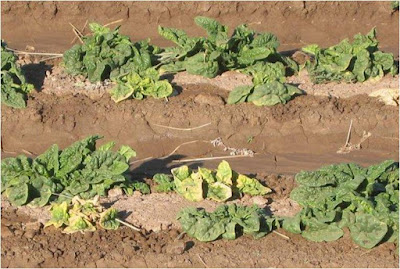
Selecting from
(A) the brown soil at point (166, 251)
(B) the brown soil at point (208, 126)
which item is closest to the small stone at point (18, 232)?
(A) the brown soil at point (166, 251)

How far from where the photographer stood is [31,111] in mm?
8617

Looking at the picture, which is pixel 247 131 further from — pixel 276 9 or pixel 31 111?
pixel 276 9

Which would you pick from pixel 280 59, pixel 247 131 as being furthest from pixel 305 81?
pixel 247 131

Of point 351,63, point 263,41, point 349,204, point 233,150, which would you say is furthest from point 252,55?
point 349,204

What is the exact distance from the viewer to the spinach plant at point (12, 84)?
8.76 m

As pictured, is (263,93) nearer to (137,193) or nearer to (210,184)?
(210,184)

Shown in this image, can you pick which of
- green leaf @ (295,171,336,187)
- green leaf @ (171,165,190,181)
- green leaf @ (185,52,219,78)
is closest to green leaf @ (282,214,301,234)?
green leaf @ (295,171,336,187)

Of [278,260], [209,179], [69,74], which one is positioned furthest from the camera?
[69,74]

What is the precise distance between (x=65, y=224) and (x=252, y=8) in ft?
18.8

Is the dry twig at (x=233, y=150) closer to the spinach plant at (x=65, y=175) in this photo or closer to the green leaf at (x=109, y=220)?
the spinach plant at (x=65, y=175)

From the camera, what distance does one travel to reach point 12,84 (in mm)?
8891

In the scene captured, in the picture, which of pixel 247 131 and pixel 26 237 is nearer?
pixel 26 237

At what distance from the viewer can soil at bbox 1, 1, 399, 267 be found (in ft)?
20.8

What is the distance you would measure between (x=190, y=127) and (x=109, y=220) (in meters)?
2.20
